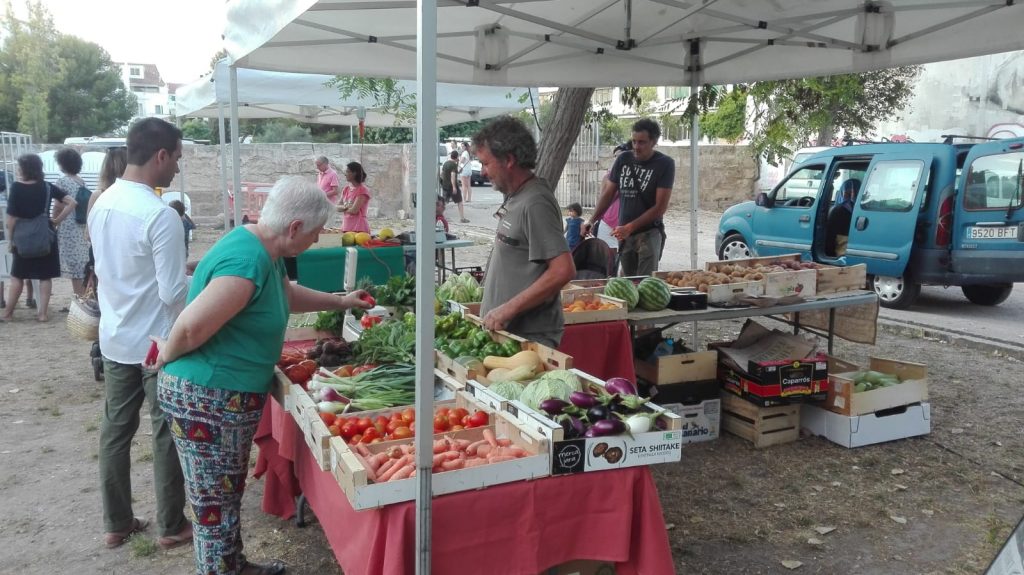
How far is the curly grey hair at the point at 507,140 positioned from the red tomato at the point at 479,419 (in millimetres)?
1263

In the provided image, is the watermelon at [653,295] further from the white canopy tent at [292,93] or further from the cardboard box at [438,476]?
the white canopy tent at [292,93]

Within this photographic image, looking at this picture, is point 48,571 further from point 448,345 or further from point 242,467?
point 448,345

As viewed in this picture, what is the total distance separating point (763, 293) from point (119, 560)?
4.41 metres

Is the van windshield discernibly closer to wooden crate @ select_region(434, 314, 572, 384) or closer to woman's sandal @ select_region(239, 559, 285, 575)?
wooden crate @ select_region(434, 314, 572, 384)

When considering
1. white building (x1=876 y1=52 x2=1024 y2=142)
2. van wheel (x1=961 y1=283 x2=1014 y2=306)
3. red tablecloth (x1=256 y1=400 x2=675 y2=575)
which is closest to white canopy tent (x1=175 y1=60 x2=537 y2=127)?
van wheel (x1=961 y1=283 x2=1014 y2=306)

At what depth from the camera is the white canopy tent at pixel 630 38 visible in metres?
5.09

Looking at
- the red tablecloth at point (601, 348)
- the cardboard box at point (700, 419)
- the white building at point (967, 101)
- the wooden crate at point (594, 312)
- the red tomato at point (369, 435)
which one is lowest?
the cardboard box at point (700, 419)

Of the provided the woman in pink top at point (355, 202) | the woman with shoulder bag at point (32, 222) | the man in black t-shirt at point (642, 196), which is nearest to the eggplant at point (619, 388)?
the man in black t-shirt at point (642, 196)

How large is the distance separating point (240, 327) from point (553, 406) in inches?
45.4

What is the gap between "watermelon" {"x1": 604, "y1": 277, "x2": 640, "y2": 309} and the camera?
5.10 m

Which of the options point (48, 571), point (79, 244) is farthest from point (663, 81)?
point (79, 244)

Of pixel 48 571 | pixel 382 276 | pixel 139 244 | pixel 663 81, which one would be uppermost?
pixel 663 81

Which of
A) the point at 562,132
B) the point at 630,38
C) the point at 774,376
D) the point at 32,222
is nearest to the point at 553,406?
the point at 774,376

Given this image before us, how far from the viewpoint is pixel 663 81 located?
6664 mm
